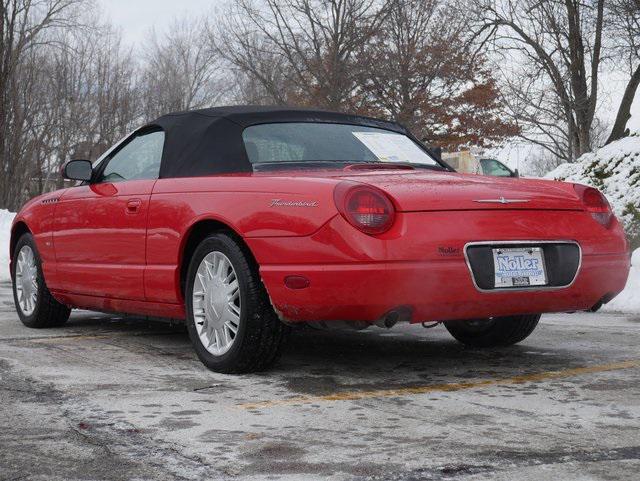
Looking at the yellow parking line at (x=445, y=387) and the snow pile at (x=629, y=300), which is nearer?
the yellow parking line at (x=445, y=387)

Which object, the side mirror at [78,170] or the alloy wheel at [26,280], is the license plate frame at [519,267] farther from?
the alloy wheel at [26,280]

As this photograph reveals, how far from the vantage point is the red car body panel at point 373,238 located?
4.11m

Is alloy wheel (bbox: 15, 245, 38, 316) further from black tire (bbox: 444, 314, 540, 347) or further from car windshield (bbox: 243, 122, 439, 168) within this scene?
black tire (bbox: 444, 314, 540, 347)

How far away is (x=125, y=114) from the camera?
4097 cm

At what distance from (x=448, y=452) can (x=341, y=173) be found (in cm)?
184

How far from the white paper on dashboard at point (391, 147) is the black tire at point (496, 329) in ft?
3.36

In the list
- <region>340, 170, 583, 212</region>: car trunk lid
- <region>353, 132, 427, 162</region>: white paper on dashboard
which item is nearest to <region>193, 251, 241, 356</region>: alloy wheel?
<region>340, 170, 583, 212</region>: car trunk lid

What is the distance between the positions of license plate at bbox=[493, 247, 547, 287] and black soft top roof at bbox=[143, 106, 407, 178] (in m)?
1.39

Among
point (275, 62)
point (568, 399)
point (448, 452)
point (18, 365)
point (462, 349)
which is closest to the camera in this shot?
point (448, 452)

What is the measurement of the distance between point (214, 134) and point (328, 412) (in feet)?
6.72

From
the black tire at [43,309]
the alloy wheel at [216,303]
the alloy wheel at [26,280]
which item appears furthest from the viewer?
the alloy wheel at [26,280]

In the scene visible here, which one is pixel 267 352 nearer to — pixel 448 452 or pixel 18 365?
pixel 18 365

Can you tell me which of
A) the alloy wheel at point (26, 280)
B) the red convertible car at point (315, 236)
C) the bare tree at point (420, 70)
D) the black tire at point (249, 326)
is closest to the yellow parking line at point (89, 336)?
the red convertible car at point (315, 236)

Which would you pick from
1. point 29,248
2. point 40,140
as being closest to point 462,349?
point 29,248
